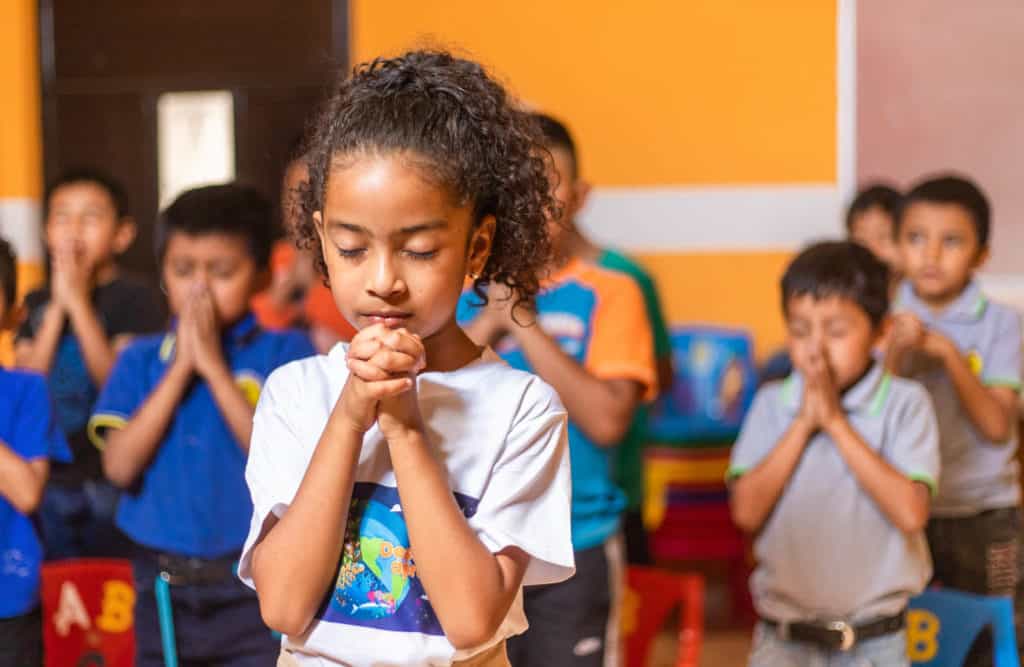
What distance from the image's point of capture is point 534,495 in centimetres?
139

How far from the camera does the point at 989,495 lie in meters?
2.96

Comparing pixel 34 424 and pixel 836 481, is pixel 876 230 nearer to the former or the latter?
pixel 836 481

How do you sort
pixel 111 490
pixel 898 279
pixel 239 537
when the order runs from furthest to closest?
pixel 898 279 → pixel 111 490 → pixel 239 537

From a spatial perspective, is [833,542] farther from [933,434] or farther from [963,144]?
[963,144]

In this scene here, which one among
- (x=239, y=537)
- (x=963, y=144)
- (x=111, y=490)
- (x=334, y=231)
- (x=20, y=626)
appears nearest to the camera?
(x=334, y=231)

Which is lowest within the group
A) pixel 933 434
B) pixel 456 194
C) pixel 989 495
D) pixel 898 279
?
pixel 989 495

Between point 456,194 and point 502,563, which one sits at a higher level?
point 456,194

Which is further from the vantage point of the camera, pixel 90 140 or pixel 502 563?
pixel 90 140

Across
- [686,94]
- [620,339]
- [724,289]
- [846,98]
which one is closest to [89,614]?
[620,339]

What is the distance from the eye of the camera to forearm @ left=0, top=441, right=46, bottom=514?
6.69 feet

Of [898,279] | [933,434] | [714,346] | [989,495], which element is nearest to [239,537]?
[933,434]

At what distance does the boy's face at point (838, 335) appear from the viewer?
92.6 inches

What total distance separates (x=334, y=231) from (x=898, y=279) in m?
2.45

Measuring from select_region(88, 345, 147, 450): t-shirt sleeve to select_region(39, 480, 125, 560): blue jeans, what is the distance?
1.72ft
